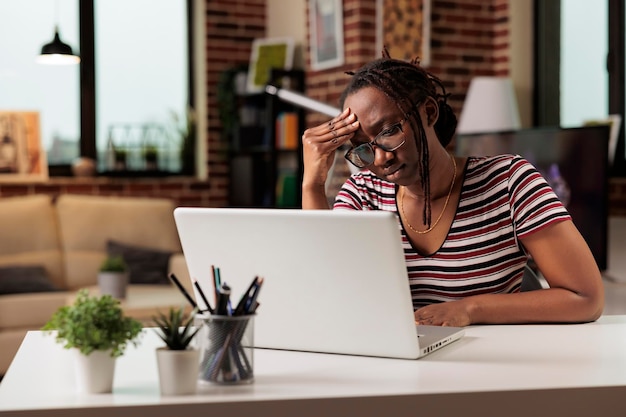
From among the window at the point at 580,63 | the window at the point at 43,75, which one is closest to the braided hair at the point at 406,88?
the window at the point at 580,63

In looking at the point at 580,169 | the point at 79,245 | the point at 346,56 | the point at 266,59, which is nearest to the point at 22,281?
the point at 79,245

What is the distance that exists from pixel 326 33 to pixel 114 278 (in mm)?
1902

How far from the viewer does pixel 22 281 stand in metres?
4.81

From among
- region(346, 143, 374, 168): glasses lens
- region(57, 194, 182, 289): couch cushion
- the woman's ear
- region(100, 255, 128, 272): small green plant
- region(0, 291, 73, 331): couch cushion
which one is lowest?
region(0, 291, 73, 331): couch cushion

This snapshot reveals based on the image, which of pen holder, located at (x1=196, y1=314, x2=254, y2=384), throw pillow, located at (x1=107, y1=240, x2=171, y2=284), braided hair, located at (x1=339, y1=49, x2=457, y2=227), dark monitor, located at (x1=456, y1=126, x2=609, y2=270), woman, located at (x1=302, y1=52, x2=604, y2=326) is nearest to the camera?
pen holder, located at (x1=196, y1=314, x2=254, y2=384)

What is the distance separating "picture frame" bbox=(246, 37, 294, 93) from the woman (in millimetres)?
3890

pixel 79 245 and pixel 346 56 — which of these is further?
pixel 79 245

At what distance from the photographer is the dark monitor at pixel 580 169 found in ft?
11.6

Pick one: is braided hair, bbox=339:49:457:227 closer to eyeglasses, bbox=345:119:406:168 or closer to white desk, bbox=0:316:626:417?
eyeglasses, bbox=345:119:406:168

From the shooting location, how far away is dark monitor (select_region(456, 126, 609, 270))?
3529 millimetres

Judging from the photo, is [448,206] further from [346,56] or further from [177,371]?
[346,56]

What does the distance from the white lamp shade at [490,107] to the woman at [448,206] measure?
2.89 metres

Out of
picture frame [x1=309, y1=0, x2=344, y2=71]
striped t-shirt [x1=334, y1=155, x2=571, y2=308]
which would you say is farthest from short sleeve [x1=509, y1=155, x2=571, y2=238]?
picture frame [x1=309, y1=0, x2=344, y2=71]

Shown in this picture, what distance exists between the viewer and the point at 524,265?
202 centimetres
